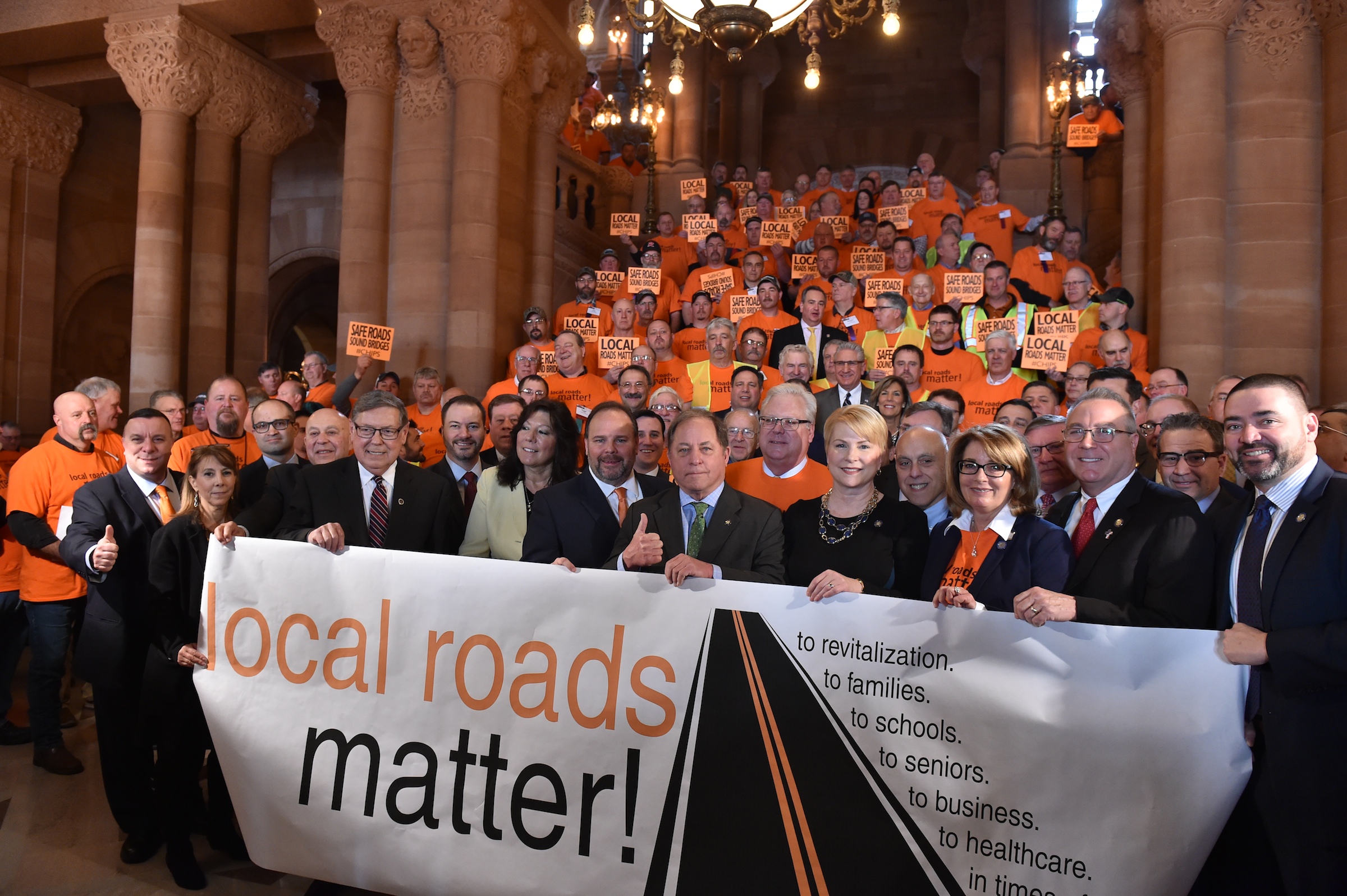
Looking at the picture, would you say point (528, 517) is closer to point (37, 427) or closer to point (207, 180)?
point (207, 180)

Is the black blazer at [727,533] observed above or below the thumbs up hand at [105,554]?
above

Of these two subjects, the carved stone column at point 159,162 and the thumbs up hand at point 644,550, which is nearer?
the thumbs up hand at point 644,550

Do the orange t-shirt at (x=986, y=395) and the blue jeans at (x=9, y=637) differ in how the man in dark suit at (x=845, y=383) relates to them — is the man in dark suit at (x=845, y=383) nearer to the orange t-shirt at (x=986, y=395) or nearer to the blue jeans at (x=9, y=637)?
the orange t-shirt at (x=986, y=395)

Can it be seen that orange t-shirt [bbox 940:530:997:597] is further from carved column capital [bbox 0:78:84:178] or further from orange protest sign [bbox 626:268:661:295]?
carved column capital [bbox 0:78:84:178]

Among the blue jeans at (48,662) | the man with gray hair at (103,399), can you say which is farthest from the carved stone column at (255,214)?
the blue jeans at (48,662)

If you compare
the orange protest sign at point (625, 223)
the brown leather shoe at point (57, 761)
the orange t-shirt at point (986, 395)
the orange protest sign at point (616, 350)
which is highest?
the orange protest sign at point (625, 223)

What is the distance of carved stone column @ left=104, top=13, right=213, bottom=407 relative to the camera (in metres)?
10.8

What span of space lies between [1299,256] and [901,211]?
4.47 m

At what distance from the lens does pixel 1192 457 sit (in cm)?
392

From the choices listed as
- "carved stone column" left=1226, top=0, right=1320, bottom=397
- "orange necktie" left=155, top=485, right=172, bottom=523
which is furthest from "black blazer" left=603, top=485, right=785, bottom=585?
"carved stone column" left=1226, top=0, right=1320, bottom=397

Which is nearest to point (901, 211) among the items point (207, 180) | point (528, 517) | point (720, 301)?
point (720, 301)

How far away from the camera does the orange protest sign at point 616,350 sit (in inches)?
322

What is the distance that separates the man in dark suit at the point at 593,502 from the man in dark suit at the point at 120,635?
67.3 inches

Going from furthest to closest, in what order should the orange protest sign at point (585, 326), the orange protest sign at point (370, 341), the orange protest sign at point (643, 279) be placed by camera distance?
the orange protest sign at point (643, 279), the orange protest sign at point (585, 326), the orange protest sign at point (370, 341)
